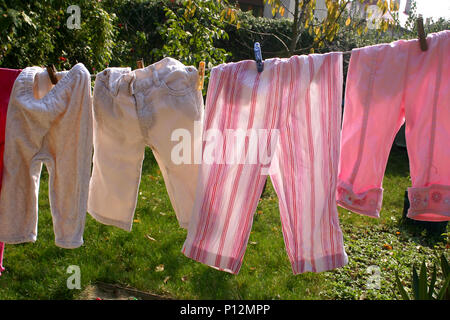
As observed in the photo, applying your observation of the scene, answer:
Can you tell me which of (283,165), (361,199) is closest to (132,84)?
(283,165)

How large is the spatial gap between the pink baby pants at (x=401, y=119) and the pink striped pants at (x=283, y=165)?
80 millimetres

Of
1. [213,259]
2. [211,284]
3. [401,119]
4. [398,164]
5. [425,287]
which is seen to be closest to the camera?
[401,119]

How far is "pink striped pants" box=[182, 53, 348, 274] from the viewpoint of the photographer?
56.0 inches

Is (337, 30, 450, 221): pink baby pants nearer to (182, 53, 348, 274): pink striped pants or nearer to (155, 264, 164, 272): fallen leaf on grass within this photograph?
(182, 53, 348, 274): pink striped pants

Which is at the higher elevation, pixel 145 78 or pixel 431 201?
pixel 145 78

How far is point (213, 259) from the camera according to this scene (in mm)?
1518

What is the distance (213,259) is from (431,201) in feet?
2.60

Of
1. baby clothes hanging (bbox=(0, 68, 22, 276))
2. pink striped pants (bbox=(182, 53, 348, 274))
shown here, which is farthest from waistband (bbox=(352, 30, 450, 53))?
baby clothes hanging (bbox=(0, 68, 22, 276))

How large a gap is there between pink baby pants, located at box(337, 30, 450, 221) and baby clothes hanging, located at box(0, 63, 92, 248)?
39.4 inches

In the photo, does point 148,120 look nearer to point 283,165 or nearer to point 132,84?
point 132,84

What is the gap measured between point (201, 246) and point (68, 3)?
3.80 meters

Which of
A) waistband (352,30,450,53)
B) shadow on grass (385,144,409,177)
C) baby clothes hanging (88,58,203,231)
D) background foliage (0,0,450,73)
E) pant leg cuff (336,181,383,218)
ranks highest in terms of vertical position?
background foliage (0,0,450,73)

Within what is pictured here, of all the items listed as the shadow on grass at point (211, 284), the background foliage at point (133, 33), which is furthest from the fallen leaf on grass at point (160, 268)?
the background foliage at point (133, 33)
